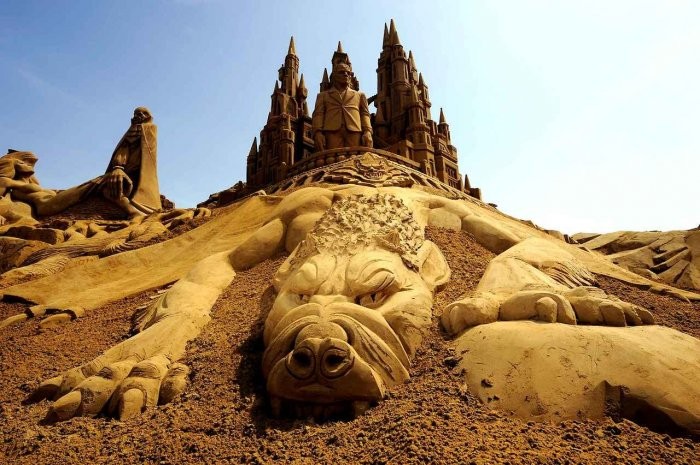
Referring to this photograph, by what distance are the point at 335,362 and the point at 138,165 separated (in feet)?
32.3

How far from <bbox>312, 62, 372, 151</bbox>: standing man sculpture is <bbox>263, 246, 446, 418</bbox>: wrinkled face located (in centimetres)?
956

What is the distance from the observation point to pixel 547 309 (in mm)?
2543

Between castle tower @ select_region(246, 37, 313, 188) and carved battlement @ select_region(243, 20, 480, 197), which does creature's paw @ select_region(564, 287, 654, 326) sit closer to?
carved battlement @ select_region(243, 20, 480, 197)

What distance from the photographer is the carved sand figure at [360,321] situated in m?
2.27

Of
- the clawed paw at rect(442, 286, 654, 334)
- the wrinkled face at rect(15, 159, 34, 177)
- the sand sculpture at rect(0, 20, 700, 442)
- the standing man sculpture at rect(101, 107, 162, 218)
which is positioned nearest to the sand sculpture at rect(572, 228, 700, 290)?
the sand sculpture at rect(0, 20, 700, 442)

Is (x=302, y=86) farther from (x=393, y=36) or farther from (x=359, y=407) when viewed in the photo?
(x=359, y=407)

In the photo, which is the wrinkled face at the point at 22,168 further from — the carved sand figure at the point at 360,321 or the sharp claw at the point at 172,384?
the sharp claw at the point at 172,384

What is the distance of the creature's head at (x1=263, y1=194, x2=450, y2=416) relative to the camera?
228cm

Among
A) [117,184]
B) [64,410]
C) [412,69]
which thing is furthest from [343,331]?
[412,69]

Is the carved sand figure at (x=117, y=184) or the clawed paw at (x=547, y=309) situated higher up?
the carved sand figure at (x=117, y=184)

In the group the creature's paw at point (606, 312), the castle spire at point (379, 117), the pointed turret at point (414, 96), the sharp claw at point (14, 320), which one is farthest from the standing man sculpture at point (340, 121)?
the creature's paw at point (606, 312)

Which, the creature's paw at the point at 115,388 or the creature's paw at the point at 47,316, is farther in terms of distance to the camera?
the creature's paw at the point at 47,316

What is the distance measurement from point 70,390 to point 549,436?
2.63 m

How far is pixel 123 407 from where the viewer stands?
2.43 meters
